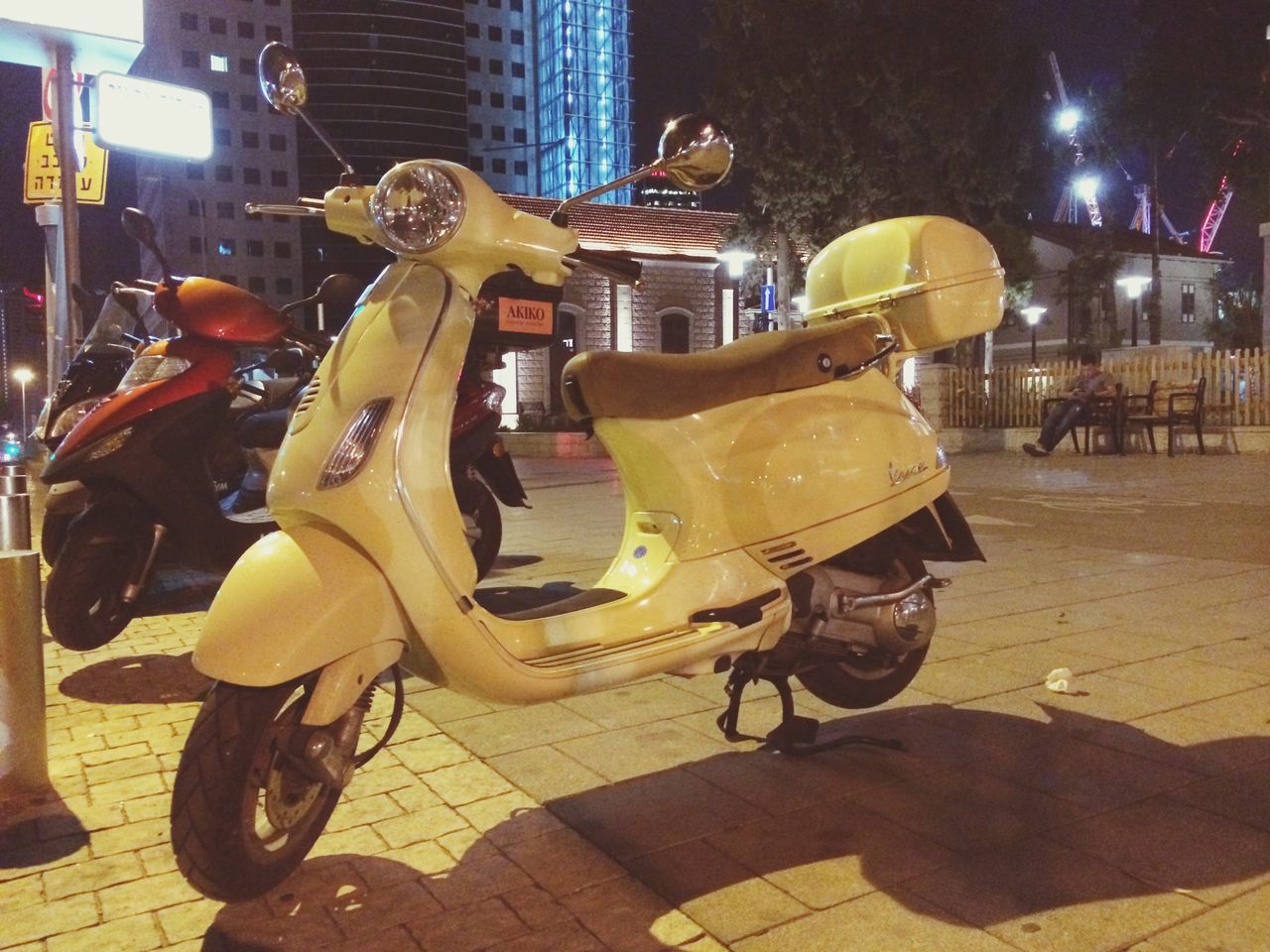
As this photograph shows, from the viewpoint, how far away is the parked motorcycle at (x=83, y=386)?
513 centimetres

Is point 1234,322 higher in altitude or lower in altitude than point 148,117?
higher

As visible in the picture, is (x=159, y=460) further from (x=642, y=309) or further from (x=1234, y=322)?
(x=1234, y=322)

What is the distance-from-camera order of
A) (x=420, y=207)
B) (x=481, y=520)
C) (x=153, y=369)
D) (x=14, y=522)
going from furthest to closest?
(x=481, y=520) < (x=153, y=369) < (x=14, y=522) < (x=420, y=207)

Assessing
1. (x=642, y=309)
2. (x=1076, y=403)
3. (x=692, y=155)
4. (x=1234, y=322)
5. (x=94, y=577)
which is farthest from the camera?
(x=1234, y=322)

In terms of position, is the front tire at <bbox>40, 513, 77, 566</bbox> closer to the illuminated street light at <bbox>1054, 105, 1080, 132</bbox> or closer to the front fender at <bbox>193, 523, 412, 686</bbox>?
the front fender at <bbox>193, 523, 412, 686</bbox>

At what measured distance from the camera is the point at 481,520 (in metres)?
5.46

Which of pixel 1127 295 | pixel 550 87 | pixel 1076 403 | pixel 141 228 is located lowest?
pixel 1076 403

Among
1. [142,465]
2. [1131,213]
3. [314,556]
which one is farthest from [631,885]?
[1131,213]

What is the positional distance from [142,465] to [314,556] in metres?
2.48

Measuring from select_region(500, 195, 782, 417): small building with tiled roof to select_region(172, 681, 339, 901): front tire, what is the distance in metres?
30.7

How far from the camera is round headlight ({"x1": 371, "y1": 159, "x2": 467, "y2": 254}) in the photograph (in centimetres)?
238

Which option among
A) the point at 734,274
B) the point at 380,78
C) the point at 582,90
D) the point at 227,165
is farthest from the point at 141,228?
the point at 582,90

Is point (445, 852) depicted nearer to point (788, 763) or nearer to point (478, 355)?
point (788, 763)

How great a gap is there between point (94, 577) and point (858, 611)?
314cm
